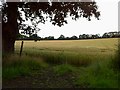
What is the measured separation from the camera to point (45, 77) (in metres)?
11.1

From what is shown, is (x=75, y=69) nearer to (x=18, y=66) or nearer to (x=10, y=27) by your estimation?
(x=18, y=66)

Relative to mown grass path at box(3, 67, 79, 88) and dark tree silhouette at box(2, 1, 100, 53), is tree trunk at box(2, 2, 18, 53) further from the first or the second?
mown grass path at box(3, 67, 79, 88)

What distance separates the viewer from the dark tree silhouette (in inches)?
625

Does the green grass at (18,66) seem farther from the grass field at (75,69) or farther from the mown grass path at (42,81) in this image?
the mown grass path at (42,81)

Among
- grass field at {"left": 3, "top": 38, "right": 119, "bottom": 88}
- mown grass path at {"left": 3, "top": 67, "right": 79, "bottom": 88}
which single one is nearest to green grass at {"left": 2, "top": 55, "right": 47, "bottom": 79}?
grass field at {"left": 3, "top": 38, "right": 119, "bottom": 88}

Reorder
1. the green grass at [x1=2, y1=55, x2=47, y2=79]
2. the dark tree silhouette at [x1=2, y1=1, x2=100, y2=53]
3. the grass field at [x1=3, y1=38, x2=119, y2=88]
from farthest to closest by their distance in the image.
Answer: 1. the dark tree silhouette at [x1=2, y1=1, x2=100, y2=53]
2. the green grass at [x1=2, y1=55, x2=47, y2=79]
3. the grass field at [x1=3, y1=38, x2=119, y2=88]

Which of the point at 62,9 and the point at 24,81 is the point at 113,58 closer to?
the point at 24,81

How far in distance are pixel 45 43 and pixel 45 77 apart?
13.3 m

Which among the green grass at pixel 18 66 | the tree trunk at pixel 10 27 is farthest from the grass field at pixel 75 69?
the tree trunk at pixel 10 27

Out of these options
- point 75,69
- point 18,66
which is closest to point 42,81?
point 18,66

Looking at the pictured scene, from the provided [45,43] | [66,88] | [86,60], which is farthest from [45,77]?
[45,43]

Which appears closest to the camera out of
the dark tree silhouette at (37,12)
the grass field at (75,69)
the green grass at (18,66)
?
the grass field at (75,69)

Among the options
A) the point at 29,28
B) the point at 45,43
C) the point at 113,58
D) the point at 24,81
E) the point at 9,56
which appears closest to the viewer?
the point at 24,81

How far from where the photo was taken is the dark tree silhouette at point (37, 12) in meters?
15.9
